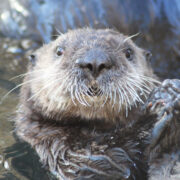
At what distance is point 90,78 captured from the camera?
9.43ft

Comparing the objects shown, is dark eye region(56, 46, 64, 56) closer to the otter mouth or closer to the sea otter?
the sea otter

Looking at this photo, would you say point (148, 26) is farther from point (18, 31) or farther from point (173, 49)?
point (18, 31)

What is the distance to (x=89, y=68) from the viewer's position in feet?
9.40

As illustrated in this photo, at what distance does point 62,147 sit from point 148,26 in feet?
9.69

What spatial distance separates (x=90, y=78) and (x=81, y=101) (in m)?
0.24

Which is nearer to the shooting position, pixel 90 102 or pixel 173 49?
pixel 90 102

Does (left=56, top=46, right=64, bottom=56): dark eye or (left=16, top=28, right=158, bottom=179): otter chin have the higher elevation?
(left=56, top=46, right=64, bottom=56): dark eye

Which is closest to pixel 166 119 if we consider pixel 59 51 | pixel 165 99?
pixel 165 99

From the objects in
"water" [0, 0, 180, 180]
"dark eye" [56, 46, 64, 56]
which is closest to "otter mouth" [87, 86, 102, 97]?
"dark eye" [56, 46, 64, 56]

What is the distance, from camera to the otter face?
2.91 m

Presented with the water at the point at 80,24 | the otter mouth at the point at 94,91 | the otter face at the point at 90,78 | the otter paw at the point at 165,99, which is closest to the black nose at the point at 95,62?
the otter face at the point at 90,78

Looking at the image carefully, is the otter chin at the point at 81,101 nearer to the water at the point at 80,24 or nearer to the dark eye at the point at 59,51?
the dark eye at the point at 59,51

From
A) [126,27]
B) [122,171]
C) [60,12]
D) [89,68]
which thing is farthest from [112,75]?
[60,12]

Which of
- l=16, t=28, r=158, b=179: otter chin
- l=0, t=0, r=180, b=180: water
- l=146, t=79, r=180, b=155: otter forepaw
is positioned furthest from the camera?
l=0, t=0, r=180, b=180: water
